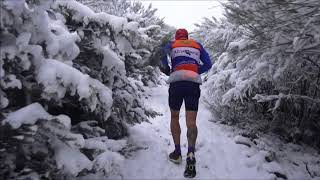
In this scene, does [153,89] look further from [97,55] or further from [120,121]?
[97,55]

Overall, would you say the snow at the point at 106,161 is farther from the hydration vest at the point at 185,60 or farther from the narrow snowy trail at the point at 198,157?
the hydration vest at the point at 185,60

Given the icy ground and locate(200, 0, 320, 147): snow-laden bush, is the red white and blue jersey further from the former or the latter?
the icy ground

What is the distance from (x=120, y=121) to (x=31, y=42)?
6.86 feet

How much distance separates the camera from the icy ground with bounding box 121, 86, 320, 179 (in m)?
5.30

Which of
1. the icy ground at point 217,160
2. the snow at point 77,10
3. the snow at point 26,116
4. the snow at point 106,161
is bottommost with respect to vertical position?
the icy ground at point 217,160

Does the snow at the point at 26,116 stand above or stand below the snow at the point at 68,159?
above

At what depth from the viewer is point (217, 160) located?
588 cm

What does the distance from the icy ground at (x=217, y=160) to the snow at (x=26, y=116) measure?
193cm

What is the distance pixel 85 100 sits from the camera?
13.0 ft

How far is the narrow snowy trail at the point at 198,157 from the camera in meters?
5.26

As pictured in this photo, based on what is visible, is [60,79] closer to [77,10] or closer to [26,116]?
[26,116]

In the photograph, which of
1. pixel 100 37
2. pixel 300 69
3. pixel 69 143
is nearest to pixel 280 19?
pixel 300 69

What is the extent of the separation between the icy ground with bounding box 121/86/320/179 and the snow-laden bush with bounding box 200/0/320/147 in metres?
0.49

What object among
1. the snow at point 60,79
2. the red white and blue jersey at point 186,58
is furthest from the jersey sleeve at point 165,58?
the snow at point 60,79
